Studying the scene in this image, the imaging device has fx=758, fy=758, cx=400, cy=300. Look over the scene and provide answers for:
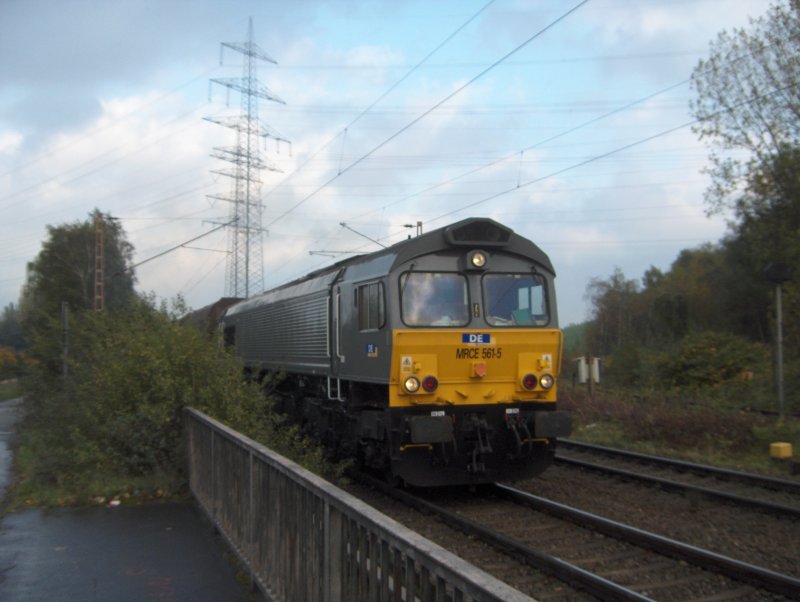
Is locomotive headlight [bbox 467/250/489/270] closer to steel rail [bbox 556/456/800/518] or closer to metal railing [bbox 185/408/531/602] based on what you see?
steel rail [bbox 556/456/800/518]

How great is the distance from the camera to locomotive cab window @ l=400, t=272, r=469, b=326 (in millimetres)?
9484

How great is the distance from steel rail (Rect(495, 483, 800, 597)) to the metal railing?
383 cm

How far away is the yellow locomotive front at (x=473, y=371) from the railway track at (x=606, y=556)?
→ 61 cm

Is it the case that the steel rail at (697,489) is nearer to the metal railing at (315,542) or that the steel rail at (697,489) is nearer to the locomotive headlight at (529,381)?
the locomotive headlight at (529,381)

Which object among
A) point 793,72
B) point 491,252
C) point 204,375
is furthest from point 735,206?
point 204,375

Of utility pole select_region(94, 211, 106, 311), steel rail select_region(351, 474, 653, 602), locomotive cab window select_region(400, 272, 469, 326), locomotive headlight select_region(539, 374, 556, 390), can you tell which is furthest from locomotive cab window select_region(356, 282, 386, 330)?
utility pole select_region(94, 211, 106, 311)

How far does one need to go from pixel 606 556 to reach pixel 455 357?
10.5ft

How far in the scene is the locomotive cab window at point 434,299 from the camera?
948cm

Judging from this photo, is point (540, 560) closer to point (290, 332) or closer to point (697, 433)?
point (290, 332)

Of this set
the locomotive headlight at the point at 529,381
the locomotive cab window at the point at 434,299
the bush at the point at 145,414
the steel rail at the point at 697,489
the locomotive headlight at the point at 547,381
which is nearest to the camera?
the steel rail at the point at 697,489

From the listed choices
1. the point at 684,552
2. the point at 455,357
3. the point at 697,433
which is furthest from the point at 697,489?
the point at 697,433

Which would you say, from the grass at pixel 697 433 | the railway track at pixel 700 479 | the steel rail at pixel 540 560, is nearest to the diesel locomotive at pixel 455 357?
the steel rail at pixel 540 560

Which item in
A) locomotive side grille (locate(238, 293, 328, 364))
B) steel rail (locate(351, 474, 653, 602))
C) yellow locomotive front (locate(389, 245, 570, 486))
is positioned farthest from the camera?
locomotive side grille (locate(238, 293, 328, 364))

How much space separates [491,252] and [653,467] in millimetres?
4931
